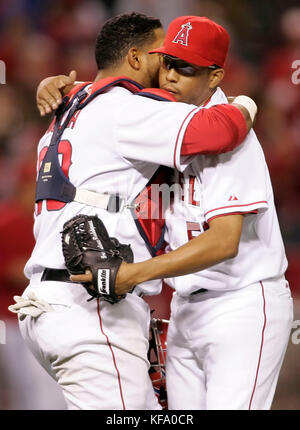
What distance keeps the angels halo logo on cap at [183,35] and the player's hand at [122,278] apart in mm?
719

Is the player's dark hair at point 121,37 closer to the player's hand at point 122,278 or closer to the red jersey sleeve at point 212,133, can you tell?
the red jersey sleeve at point 212,133

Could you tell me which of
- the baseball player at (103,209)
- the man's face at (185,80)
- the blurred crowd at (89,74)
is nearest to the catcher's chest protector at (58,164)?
the baseball player at (103,209)

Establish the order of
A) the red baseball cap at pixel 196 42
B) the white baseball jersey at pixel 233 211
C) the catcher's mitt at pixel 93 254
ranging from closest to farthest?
1. the catcher's mitt at pixel 93 254
2. the white baseball jersey at pixel 233 211
3. the red baseball cap at pixel 196 42

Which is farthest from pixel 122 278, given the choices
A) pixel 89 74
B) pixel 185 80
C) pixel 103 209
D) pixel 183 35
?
pixel 89 74

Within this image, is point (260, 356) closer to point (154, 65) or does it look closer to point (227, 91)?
point (154, 65)

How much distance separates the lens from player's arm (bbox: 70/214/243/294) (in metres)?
2.02

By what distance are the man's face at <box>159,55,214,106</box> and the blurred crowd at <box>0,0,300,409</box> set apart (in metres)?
1.78

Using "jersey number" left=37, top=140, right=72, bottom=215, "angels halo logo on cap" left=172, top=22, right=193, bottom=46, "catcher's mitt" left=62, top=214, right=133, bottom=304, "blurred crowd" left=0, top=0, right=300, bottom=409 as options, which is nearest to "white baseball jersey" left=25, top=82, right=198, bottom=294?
"jersey number" left=37, top=140, right=72, bottom=215

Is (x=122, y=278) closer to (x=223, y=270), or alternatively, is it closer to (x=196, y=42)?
(x=223, y=270)

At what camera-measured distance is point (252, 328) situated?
223 cm

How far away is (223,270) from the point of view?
226 centimetres

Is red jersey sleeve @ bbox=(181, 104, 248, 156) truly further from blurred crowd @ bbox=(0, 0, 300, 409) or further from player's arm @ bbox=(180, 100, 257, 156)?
blurred crowd @ bbox=(0, 0, 300, 409)

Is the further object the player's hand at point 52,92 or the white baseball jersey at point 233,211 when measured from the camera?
the player's hand at point 52,92

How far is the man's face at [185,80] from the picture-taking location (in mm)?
2285
